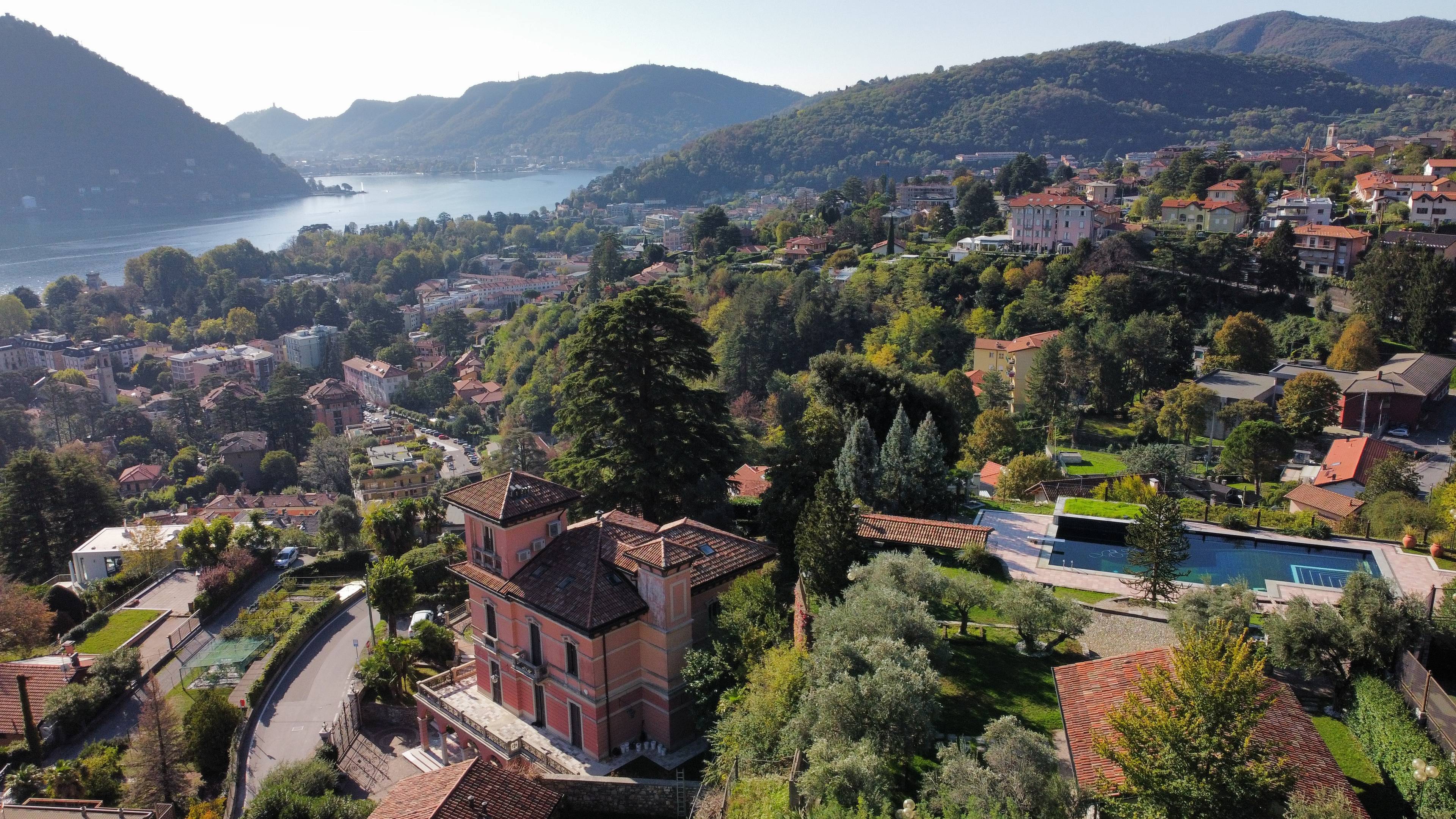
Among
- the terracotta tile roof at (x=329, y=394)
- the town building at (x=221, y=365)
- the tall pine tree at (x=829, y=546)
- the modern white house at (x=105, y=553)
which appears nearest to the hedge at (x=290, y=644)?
the modern white house at (x=105, y=553)

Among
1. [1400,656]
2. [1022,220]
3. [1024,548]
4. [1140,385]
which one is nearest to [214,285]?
[1022,220]

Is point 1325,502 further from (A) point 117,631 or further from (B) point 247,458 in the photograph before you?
(B) point 247,458

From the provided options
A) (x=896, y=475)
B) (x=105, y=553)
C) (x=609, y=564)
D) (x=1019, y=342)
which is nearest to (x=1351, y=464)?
(x=896, y=475)

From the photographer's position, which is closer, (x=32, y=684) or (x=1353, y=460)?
(x=32, y=684)

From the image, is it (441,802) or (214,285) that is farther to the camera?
(214,285)

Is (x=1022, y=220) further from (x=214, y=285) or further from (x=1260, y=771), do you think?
(x=214, y=285)
